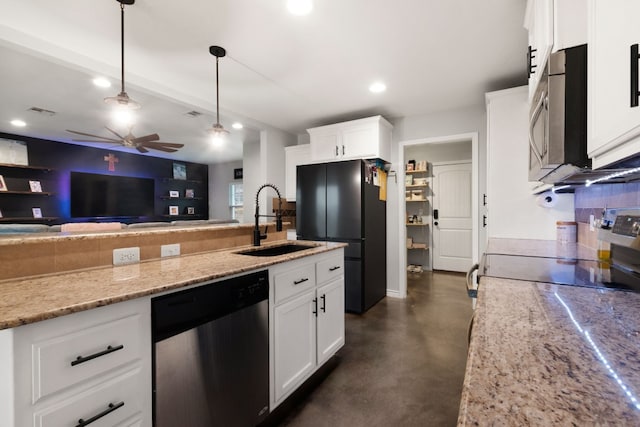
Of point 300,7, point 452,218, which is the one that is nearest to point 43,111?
point 300,7

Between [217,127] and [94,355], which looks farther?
[217,127]

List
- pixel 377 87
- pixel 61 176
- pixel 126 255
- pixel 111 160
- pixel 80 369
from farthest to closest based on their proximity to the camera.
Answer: pixel 111 160 < pixel 61 176 < pixel 377 87 < pixel 126 255 < pixel 80 369

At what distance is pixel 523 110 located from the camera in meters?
2.54

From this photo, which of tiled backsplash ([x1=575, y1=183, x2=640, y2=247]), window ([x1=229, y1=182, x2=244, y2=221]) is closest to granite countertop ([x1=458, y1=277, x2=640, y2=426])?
tiled backsplash ([x1=575, y1=183, x2=640, y2=247])

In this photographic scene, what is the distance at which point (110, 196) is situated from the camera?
19.0ft

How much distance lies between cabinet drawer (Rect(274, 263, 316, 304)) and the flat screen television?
5.57 m

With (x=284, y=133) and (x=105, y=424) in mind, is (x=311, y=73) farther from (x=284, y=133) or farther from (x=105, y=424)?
(x=105, y=424)

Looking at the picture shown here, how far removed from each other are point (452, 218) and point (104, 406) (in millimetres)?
5566

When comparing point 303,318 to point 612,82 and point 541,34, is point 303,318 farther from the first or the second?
point 541,34

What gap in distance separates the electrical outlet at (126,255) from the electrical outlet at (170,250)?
141mm

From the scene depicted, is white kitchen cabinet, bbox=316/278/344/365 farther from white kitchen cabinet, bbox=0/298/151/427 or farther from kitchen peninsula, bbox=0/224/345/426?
white kitchen cabinet, bbox=0/298/151/427

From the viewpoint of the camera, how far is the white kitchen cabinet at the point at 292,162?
4336mm

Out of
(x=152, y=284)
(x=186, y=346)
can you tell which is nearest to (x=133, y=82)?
(x=152, y=284)

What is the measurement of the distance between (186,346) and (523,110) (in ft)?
10.0
